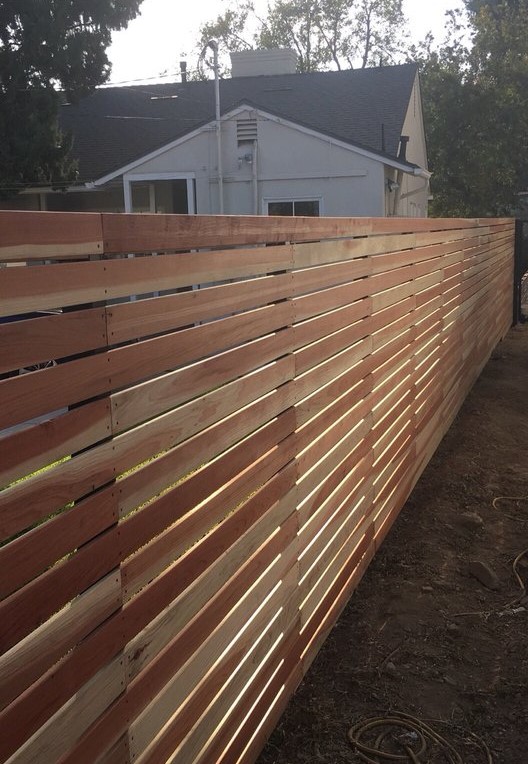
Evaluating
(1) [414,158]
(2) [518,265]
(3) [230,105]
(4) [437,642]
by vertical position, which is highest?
(3) [230,105]

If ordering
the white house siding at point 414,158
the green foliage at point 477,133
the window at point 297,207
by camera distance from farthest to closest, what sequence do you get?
the green foliage at point 477,133 → the white house siding at point 414,158 → the window at point 297,207

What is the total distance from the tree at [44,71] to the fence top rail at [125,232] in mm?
19739

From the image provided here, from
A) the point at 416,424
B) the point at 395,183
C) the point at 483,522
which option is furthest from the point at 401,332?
the point at 395,183

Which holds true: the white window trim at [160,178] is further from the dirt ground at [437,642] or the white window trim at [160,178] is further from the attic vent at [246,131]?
the dirt ground at [437,642]

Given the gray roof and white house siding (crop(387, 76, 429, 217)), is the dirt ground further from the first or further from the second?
white house siding (crop(387, 76, 429, 217))

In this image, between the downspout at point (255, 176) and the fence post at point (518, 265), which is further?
the downspout at point (255, 176)

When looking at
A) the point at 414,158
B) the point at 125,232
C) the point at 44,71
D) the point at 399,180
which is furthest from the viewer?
the point at 414,158

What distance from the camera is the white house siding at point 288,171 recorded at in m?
20.3

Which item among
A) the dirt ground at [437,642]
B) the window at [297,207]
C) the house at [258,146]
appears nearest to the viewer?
the dirt ground at [437,642]

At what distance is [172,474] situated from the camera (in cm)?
262

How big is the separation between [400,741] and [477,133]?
2924 centimetres

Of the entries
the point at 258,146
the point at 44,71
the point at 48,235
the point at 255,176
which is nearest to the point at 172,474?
the point at 48,235

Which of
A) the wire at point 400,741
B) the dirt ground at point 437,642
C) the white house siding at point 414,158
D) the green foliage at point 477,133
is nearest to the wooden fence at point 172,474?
the dirt ground at point 437,642

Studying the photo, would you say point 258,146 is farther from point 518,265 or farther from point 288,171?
point 518,265
